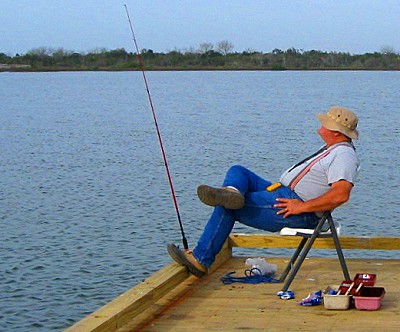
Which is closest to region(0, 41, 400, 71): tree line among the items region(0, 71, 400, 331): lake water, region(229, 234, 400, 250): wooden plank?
region(0, 71, 400, 331): lake water

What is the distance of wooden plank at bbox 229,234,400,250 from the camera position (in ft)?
22.2

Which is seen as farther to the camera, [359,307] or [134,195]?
[134,195]

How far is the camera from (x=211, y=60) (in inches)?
2963

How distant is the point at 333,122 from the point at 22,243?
211 inches

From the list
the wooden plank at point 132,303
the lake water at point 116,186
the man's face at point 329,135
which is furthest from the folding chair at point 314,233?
the lake water at point 116,186

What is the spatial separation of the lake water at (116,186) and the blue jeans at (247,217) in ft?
6.76

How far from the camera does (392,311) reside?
17.7 ft

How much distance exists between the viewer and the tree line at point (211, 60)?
73.1 meters

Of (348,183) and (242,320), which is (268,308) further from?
(348,183)

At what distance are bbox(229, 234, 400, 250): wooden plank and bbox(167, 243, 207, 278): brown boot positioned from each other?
3.26 feet

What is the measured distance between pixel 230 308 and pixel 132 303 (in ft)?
2.23

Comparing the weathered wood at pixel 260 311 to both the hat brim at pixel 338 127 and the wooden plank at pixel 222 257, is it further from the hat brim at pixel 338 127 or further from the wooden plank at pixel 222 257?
the hat brim at pixel 338 127

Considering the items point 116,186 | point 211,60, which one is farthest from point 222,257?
point 211,60

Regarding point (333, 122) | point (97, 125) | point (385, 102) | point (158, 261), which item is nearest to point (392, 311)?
point (333, 122)
